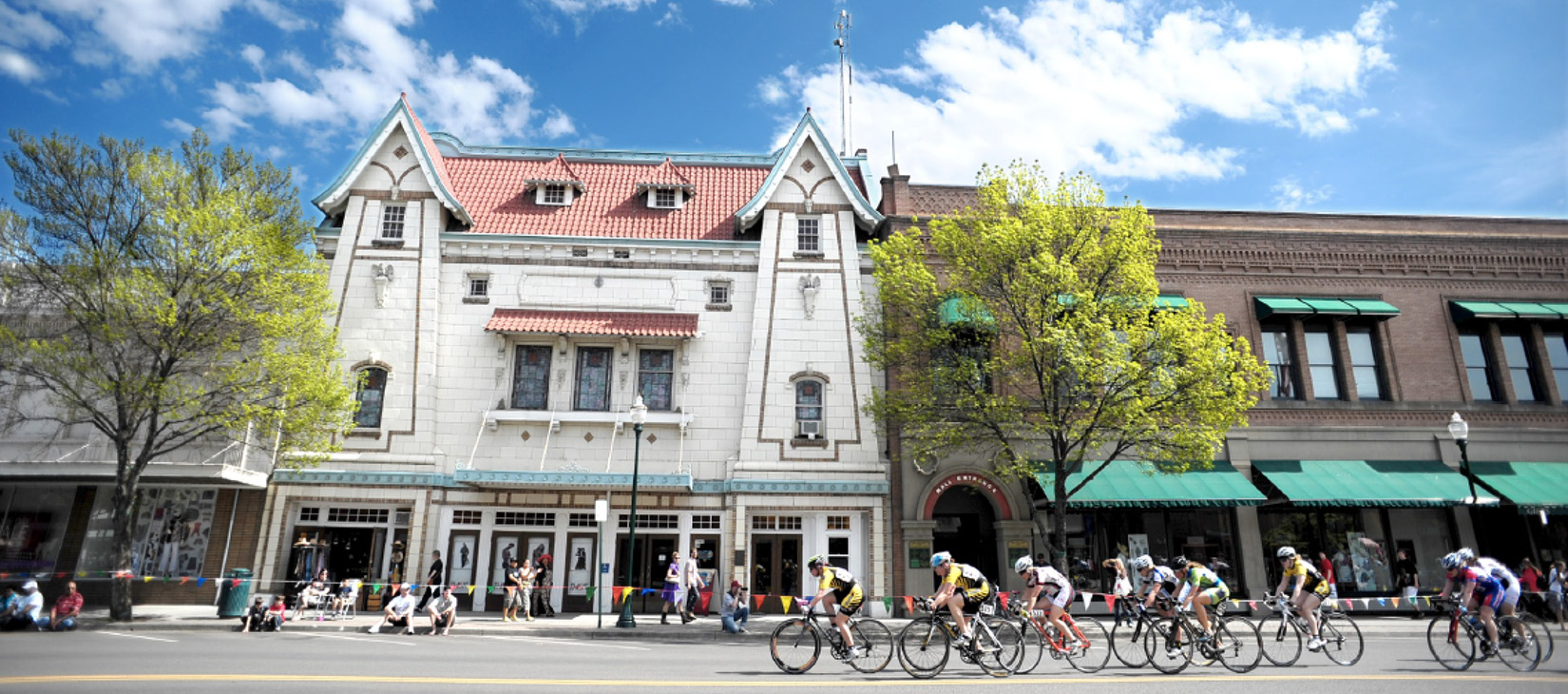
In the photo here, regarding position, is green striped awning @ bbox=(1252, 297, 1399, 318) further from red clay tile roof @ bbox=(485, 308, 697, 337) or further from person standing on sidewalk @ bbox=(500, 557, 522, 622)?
person standing on sidewalk @ bbox=(500, 557, 522, 622)

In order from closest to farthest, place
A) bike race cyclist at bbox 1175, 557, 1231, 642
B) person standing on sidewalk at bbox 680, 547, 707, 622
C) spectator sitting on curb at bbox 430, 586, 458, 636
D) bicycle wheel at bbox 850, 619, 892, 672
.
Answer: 1. bicycle wheel at bbox 850, 619, 892, 672
2. bike race cyclist at bbox 1175, 557, 1231, 642
3. spectator sitting on curb at bbox 430, 586, 458, 636
4. person standing on sidewalk at bbox 680, 547, 707, 622

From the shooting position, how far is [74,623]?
54.5 ft

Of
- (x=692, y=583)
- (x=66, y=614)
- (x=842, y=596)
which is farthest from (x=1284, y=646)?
(x=66, y=614)

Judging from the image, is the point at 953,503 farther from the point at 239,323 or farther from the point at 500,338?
the point at 239,323

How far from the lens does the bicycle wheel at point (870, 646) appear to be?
1174 centimetres

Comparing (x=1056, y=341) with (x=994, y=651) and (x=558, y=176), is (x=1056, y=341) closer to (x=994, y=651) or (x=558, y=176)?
(x=994, y=651)

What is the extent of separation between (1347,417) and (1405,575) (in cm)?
445

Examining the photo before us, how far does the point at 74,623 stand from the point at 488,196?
14913mm

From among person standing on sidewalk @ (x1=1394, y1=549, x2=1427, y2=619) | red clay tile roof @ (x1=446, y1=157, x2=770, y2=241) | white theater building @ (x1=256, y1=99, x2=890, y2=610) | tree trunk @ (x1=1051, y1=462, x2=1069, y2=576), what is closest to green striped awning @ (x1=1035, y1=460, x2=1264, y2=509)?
tree trunk @ (x1=1051, y1=462, x2=1069, y2=576)

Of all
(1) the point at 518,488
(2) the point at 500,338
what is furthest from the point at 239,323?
(1) the point at 518,488

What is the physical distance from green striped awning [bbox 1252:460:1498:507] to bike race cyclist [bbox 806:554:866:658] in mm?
15603

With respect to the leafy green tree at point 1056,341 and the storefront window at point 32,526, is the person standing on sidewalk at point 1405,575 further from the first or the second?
the storefront window at point 32,526

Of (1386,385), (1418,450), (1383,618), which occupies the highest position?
(1386,385)

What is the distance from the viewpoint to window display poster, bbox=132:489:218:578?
2170 cm
